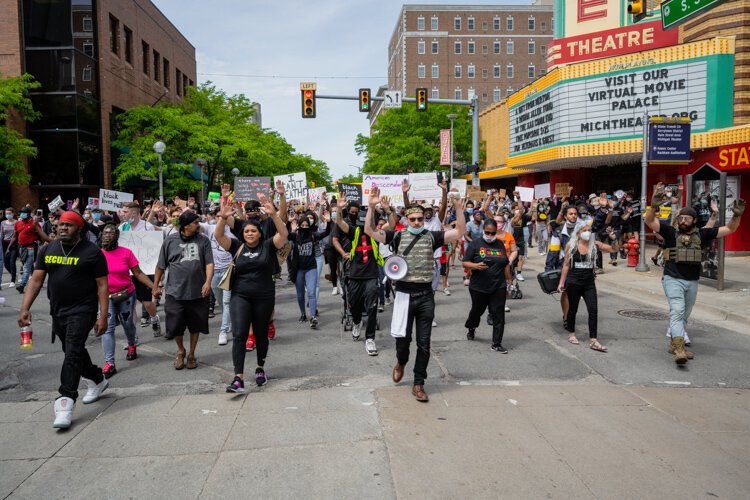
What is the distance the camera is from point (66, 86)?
25.7 metres

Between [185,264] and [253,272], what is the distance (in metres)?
1.17

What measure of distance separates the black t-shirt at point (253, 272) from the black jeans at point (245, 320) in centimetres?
7

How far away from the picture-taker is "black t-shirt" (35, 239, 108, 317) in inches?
204

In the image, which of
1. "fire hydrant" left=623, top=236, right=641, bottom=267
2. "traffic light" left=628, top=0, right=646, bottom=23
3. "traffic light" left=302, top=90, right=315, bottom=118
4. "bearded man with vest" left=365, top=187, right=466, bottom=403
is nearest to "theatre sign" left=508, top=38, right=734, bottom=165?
"fire hydrant" left=623, top=236, right=641, bottom=267

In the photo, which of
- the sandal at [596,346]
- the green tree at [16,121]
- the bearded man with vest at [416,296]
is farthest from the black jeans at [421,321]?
the green tree at [16,121]

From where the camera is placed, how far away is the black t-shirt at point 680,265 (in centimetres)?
701

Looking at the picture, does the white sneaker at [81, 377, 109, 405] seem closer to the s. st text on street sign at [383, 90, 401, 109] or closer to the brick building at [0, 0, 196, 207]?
the s. st text on street sign at [383, 90, 401, 109]

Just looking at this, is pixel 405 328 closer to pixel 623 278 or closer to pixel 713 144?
pixel 623 278

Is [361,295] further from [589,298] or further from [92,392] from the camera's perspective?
[92,392]

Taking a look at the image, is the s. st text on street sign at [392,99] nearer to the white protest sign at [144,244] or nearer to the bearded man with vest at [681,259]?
the white protest sign at [144,244]

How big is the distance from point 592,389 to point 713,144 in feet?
53.9

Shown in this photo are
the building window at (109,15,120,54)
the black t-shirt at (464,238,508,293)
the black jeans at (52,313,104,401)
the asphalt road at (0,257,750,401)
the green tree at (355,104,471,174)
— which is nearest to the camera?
the black jeans at (52,313,104,401)

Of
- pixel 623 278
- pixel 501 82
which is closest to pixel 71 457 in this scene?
pixel 623 278

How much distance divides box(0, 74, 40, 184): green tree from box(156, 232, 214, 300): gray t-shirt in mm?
19358
